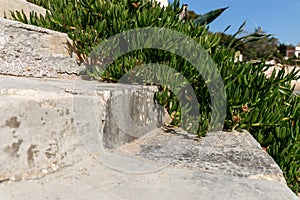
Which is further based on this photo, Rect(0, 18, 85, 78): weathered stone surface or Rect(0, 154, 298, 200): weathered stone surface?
Rect(0, 18, 85, 78): weathered stone surface

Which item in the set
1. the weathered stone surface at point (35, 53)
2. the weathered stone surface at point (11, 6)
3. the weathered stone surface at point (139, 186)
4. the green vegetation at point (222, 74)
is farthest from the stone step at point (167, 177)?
the weathered stone surface at point (11, 6)

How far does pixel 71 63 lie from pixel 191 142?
0.95 metres

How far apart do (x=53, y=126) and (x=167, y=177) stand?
0.40 meters

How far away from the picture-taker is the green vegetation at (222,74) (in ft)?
4.92

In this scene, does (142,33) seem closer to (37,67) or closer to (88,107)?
(37,67)

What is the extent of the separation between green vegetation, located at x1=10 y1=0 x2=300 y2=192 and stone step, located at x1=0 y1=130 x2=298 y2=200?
0.34m

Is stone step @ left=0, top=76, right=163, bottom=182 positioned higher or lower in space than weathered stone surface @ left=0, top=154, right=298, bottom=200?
higher

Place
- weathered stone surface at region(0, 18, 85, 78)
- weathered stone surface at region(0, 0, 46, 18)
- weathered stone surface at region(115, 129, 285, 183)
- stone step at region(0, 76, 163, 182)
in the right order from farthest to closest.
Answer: weathered stone surface at region(0, 0, 46, 18), weathered stone surface at region(0, 18, 85, 78), weathered stone surface at region(115, 129, 285, 183), stone step at region(0, 76, 163, 182)

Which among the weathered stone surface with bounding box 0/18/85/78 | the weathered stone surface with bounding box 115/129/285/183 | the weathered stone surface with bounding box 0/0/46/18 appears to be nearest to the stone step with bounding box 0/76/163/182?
the weathered stone surface with bounding box 115/129/285/183

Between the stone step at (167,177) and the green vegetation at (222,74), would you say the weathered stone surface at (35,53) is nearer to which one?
the green vegetation at (222,74)

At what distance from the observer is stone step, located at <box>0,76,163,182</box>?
0.68 meters

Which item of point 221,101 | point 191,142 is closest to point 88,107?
point 191,142

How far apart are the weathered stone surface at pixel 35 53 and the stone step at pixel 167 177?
77cm

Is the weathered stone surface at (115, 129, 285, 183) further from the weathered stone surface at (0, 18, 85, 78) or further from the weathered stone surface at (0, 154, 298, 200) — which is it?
the weathered stone surface at (0, 18, 85, 78)
